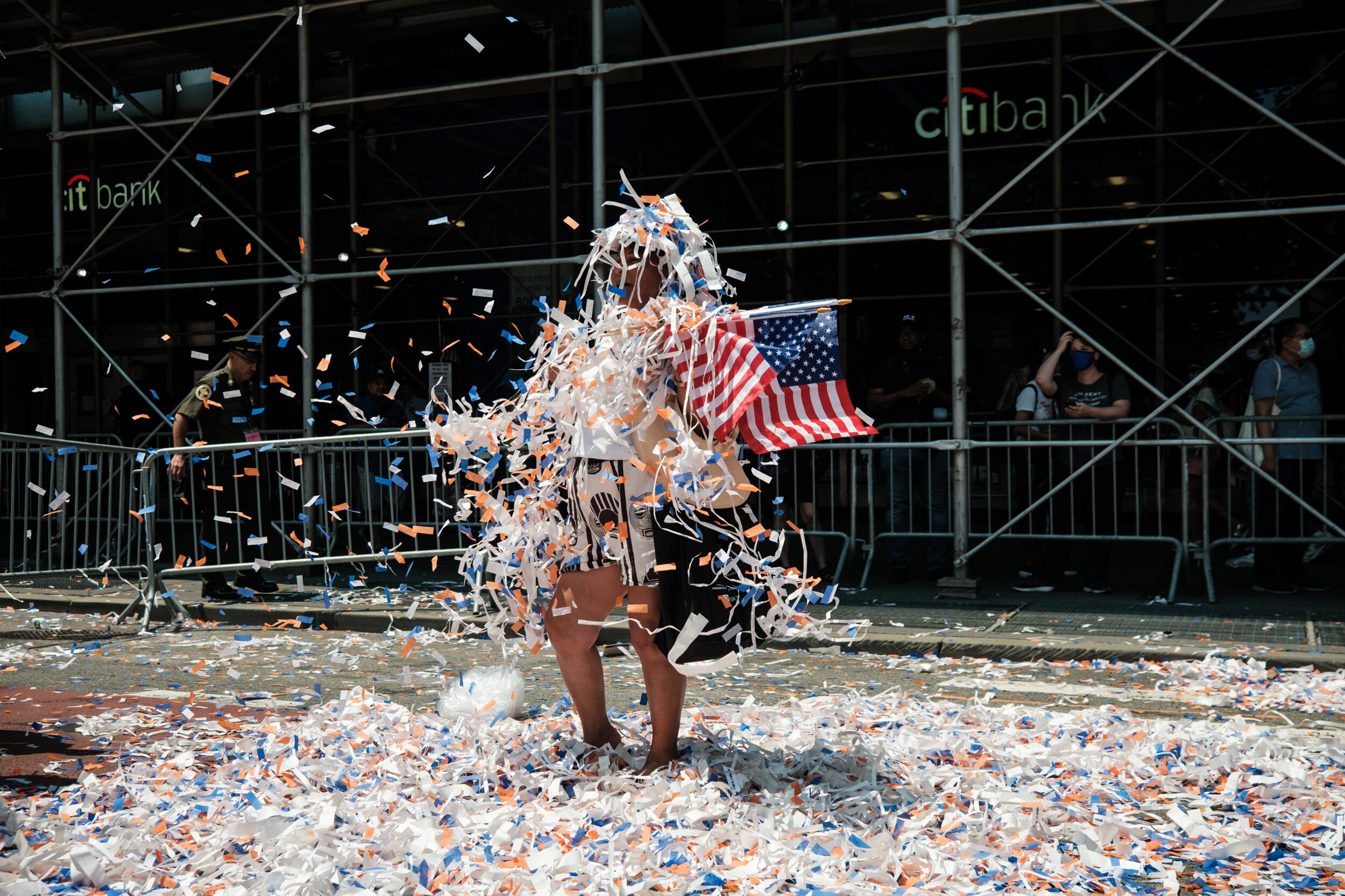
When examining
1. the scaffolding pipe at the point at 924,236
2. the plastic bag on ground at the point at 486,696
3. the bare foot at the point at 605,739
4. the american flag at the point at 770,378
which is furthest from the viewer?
the scaffolding pipe at the point at 924,236

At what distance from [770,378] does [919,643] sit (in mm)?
4302

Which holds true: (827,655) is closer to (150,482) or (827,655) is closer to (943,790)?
(943,790)

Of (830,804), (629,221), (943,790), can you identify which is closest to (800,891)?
(830,804)

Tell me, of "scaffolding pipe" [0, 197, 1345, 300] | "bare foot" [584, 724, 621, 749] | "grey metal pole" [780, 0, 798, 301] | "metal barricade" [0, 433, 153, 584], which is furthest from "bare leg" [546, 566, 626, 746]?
"grey metal pole" [780, 0, 798, 301]

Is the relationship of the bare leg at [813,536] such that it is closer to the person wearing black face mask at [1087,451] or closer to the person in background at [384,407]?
the person wearing black face mask at [1087,451]

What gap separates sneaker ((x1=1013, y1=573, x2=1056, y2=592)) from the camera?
1027 cm

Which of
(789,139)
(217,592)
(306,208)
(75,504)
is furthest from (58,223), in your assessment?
(789,139)

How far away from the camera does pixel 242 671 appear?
733 cm

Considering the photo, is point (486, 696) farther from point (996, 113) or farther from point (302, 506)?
point (996, 113)

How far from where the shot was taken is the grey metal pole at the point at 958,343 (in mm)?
9758

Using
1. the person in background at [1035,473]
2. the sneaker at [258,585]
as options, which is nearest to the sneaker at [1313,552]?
the person in background at [1035,473]

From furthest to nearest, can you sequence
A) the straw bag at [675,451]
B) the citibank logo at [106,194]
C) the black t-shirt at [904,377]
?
the citibank logo at [106,194] < the black t-shirt at [904,377] < the straw bag at [675,451]

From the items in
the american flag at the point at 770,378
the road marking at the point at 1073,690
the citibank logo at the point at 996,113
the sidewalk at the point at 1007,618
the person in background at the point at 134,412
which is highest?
the citibank logo at the point at 996,113

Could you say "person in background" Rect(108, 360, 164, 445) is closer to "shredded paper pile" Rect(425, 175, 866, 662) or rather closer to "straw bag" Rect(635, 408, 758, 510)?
"shredded paper pile" Rect(425, 175, 866, 662)
